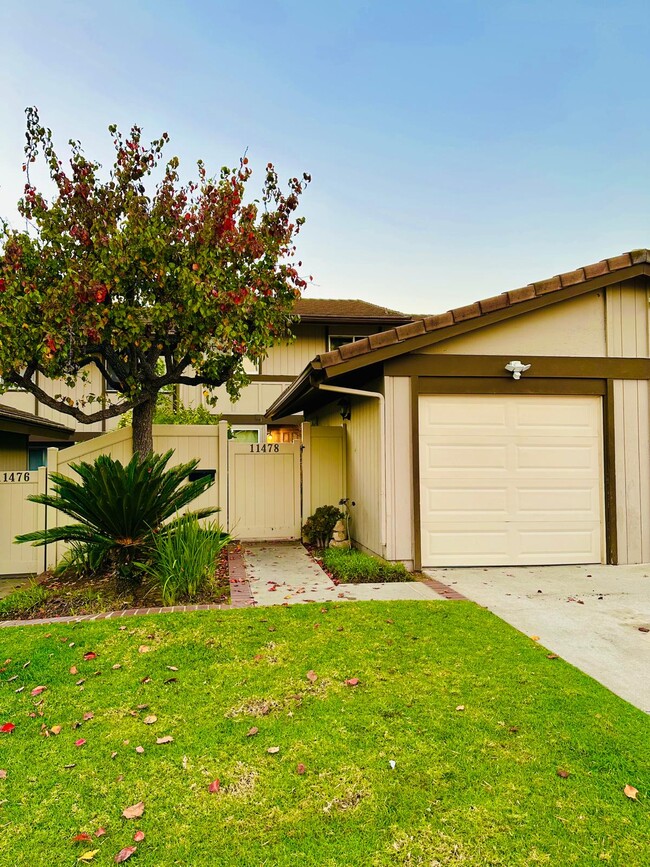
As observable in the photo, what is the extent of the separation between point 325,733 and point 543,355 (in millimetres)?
5832

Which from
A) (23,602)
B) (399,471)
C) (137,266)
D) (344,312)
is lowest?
(23,602)

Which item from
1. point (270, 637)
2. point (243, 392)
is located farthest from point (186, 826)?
point (243, 392)

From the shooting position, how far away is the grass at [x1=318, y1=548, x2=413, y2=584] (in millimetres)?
6207

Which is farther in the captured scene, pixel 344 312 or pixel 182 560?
pixel 344 312

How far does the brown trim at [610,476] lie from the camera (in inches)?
276

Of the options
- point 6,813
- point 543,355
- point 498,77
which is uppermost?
point 498,77

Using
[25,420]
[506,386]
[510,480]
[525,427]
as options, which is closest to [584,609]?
[510,480]

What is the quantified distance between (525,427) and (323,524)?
3426mm

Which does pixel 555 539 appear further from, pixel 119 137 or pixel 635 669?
pixel 119 137

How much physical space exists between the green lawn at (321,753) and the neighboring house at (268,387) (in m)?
11.6

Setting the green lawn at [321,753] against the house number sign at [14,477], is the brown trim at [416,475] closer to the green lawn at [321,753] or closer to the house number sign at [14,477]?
the green lawn at [321,753]

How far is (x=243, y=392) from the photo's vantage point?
614 inches

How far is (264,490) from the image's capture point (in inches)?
367

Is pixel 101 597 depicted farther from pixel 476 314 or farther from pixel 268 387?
pixel 268 387
